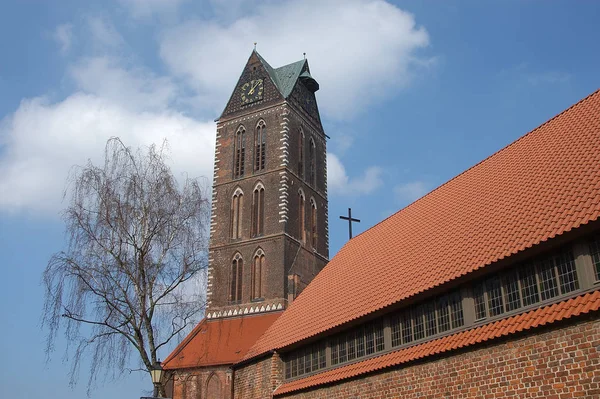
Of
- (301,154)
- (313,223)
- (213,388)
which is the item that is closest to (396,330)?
(213,388)

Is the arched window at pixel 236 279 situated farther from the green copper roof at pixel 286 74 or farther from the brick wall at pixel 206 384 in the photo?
the green copper roof at pixel 286 74

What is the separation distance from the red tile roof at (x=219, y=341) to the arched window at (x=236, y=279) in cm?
164

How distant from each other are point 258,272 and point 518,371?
26.9 meters

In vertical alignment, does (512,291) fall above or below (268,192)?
below

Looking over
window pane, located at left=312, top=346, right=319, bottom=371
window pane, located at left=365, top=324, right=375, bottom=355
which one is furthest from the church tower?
window pane, located at left=365, top=324, right=375, bottom=355

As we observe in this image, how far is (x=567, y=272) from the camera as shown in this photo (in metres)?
11.9

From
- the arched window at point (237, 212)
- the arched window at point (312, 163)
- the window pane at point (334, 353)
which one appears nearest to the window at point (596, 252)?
the window pane at point (334, 353)

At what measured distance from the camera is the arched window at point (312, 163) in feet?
142

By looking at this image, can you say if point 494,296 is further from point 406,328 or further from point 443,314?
point 406,328

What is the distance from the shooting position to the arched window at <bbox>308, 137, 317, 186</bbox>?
43.2m

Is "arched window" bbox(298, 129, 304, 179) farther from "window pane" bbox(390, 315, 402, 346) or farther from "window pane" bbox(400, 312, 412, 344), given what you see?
"window pane" bbox(400, 312, 412, 344)

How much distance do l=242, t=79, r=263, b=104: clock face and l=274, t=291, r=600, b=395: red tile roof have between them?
2721 cm

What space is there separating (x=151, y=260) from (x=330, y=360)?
6.23 meters

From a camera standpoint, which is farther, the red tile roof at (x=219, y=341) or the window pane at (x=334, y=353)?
the red tile roof at (x=219, y=341)
